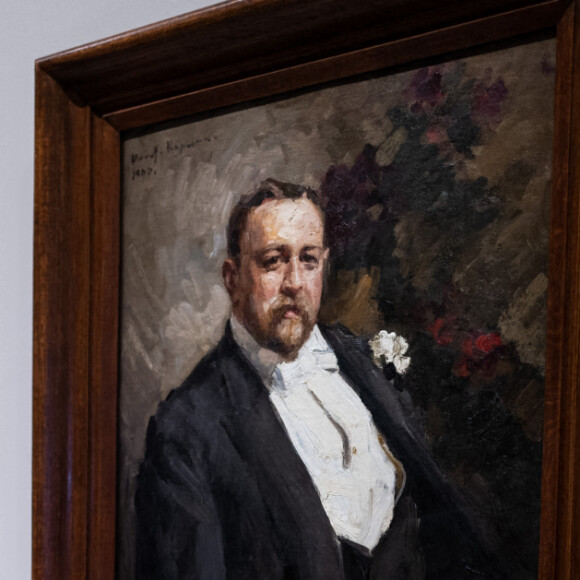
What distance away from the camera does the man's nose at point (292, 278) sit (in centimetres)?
74

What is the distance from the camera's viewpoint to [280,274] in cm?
75

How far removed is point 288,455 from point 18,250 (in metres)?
0.49

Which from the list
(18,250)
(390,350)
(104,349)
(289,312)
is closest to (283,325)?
(289,312)

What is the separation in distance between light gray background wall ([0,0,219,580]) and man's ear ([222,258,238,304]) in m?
0.34

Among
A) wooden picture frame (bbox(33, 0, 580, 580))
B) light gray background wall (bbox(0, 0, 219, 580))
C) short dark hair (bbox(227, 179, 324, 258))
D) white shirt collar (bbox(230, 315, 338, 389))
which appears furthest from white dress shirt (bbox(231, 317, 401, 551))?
light gray background wall (bbox(0, 0, 219, 580))

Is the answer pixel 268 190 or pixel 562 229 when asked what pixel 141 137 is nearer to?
pixel 268 190

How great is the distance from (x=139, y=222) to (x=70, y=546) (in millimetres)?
397

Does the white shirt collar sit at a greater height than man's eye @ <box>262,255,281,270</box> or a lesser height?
lesser

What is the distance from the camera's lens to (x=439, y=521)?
654 mm

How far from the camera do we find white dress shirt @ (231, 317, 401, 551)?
0.69 m

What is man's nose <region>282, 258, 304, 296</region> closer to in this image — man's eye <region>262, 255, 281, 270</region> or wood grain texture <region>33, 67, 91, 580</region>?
man's eye <region>262, 255, 281, 270</region>

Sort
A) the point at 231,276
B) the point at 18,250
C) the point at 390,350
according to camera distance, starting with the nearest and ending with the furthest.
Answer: the point at 390,350 < the point at 231,276 < the point at 18,250

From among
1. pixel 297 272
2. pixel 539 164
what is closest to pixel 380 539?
pixel 297 272

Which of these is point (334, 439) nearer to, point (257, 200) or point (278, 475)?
point (278, 475)
